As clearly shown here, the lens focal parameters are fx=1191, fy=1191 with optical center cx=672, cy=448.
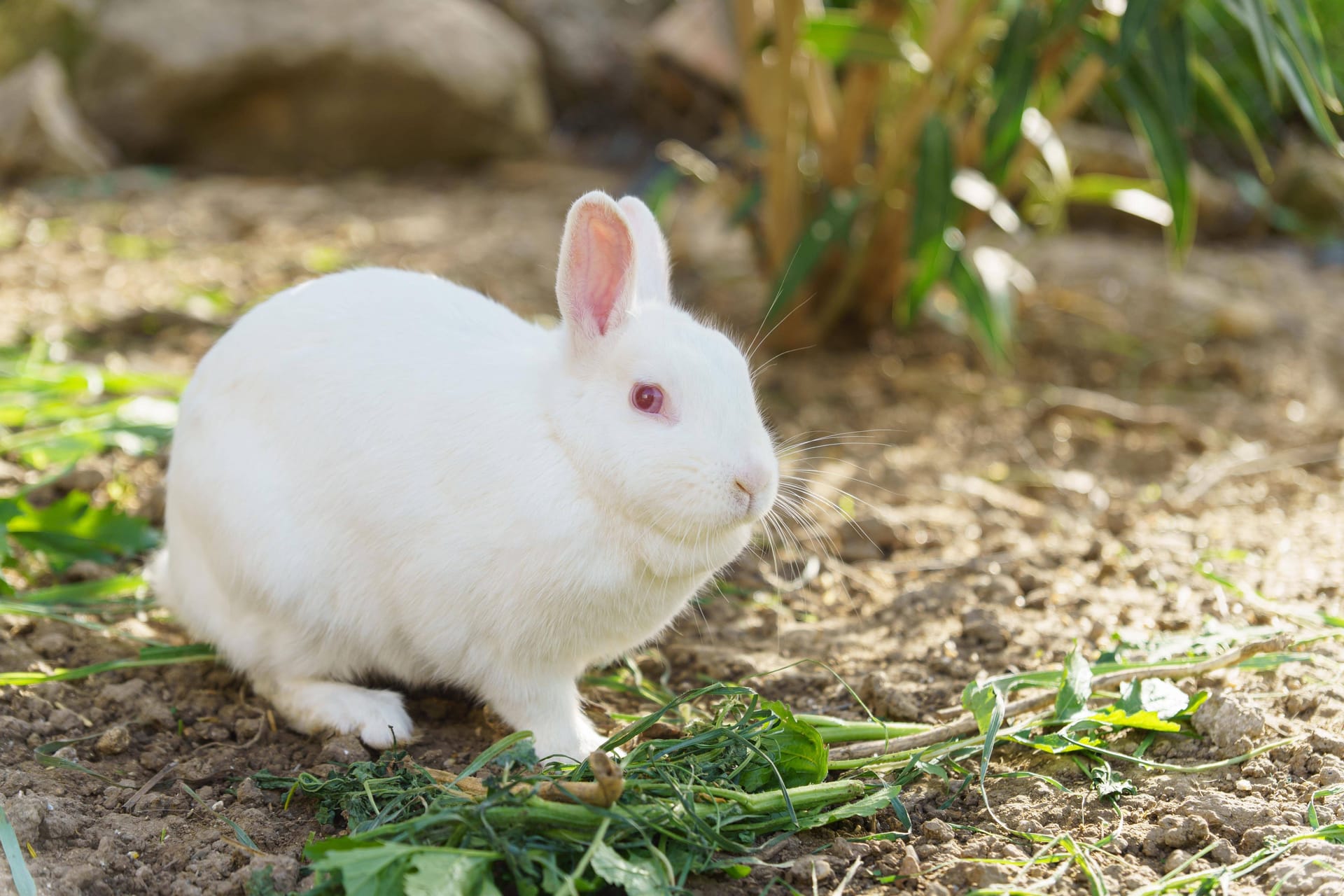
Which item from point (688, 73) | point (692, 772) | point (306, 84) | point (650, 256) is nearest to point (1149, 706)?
A: point (692, 772)

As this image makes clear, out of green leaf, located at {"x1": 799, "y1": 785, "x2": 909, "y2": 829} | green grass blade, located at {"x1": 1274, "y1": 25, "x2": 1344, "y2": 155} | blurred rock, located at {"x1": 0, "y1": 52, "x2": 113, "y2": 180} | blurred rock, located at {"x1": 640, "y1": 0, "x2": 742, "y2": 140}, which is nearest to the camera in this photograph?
green leaf, located at {"x1": 799, "y1": 785, "x2": 909, "y2": 829}

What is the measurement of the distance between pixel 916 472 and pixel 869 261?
55.9 inches

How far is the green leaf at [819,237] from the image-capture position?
485 cm

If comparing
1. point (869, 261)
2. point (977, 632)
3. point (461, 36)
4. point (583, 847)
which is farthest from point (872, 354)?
point (461, 36)

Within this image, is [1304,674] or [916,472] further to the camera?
[916,472]

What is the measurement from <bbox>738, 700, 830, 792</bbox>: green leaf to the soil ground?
171 millimetres

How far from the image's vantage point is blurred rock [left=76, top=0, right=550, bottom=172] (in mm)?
8328

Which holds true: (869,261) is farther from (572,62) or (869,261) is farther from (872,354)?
(572,62)

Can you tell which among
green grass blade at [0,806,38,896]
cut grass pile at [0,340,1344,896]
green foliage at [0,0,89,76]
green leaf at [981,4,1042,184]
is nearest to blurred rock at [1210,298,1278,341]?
green leaf at [981,4,1042,184]

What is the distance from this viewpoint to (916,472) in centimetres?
445

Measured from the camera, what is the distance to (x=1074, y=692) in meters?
2.63

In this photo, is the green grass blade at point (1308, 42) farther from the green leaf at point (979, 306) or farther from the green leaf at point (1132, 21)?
the green leaf at point (979, 306)

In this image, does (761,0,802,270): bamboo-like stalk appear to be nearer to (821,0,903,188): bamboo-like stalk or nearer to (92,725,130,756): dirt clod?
(821,0,903,188): bamboo-like stalk

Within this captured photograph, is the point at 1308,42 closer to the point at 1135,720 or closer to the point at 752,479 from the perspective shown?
the point at 1135,720
